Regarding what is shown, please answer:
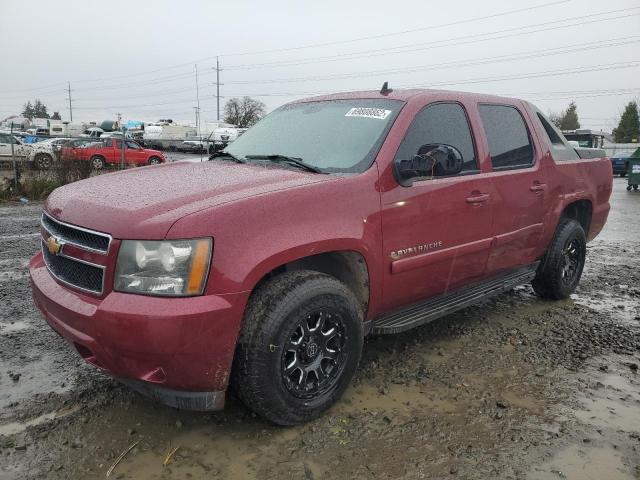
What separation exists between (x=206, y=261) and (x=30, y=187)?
11.6 m

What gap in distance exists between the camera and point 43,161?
12.4m

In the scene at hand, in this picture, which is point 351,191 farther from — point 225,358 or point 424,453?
point 424,453

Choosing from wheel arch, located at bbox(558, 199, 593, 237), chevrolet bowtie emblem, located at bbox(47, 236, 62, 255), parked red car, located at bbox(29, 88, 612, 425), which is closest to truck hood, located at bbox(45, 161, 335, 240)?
parked red car, located at bbox(29, 88, 612, 425)

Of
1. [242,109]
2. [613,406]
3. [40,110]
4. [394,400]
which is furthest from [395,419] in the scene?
[40,110]

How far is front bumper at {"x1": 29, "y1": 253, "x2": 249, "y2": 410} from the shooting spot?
7.30 feet

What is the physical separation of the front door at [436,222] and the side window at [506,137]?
27 cm

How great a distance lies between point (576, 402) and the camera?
3.11m

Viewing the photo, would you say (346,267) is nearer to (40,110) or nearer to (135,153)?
(135,153)

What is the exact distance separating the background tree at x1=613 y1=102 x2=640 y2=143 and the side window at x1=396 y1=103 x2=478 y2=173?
6756cm

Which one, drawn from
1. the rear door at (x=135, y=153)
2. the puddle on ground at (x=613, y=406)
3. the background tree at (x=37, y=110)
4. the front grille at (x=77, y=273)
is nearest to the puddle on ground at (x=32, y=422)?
the front grille at (x=77, y=273)

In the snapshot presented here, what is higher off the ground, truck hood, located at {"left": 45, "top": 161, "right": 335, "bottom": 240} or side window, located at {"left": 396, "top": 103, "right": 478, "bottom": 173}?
side window, located at {"left": 396, "top": 103, "right": 478, "bottom": 173}

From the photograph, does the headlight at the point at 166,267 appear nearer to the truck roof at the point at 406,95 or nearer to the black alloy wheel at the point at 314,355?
the black alloy wheel at the point at 314,355

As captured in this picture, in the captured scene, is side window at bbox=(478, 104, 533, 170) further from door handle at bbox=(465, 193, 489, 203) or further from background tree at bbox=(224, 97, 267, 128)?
background tree at bbox=(224, 97, 267, 128)

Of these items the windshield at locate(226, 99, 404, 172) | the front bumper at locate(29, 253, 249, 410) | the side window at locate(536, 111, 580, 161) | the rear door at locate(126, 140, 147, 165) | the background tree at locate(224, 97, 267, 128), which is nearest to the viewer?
the front bumper at locate(29, 253, 249, 410)
